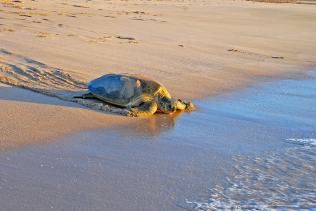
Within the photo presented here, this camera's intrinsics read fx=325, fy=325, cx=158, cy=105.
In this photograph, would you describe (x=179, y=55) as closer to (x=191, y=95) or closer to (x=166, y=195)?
(x=191, y=95)

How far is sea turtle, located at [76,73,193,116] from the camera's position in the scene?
4.31 meters

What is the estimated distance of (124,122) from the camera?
391 centimetres

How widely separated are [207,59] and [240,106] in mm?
2945

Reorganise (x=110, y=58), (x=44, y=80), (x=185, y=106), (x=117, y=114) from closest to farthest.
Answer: (x=117, y=114) < (x=185, y=106) < (x=44, y=80) < (x=110, y=58)

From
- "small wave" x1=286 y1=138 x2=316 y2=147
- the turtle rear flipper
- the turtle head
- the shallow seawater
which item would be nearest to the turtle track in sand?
the turtle head

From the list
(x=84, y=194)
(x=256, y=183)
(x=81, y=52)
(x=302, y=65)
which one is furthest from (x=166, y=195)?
(x=302, y=65)

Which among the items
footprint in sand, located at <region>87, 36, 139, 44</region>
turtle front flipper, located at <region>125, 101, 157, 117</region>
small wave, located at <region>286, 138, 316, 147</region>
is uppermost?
footprint in sand, located at <region>87, 36, 139, 44</region>

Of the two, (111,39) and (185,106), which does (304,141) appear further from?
(111,39)

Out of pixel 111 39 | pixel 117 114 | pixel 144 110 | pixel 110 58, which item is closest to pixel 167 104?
pixel 144 110

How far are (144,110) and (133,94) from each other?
0.98 ft

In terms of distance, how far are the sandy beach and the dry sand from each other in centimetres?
3

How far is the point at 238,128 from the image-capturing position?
394cm

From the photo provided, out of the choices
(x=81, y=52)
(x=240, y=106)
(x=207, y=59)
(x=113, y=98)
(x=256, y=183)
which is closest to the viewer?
(x=256, y=183)

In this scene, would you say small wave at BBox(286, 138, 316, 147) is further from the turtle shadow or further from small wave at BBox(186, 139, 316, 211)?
the turtle shadow
